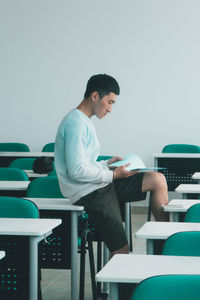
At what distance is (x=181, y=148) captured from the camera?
6406mm

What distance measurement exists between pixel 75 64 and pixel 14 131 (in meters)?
1.18

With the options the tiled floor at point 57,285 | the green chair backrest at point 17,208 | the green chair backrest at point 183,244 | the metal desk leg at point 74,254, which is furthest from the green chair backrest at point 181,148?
the green chair backrest at point 183,244

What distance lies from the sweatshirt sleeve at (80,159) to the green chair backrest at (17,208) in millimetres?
385

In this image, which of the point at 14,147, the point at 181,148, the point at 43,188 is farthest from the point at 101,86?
the point at 14,147

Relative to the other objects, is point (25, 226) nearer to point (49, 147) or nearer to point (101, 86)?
point (101, 86)

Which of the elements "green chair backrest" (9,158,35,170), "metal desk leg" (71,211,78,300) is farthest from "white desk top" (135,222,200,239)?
"green chair backrest" (9,158,35,170)

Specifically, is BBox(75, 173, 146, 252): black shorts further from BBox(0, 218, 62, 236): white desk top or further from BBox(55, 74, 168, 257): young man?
BBox(0, 218, 62, 236): white desk top

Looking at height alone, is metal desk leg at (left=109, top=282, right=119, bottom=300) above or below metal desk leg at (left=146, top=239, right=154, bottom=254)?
above

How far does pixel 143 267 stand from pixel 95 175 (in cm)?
132

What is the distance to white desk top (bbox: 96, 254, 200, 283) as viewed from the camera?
164 centimetres

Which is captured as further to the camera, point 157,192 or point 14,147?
point 14,147

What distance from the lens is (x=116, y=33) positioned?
7004 mm

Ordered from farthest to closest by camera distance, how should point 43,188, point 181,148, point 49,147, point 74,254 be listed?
1. point 49,147
2. point 181,148
3. point 43,188
4. point 74,254

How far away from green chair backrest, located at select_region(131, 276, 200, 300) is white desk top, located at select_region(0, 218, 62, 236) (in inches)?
37.0
